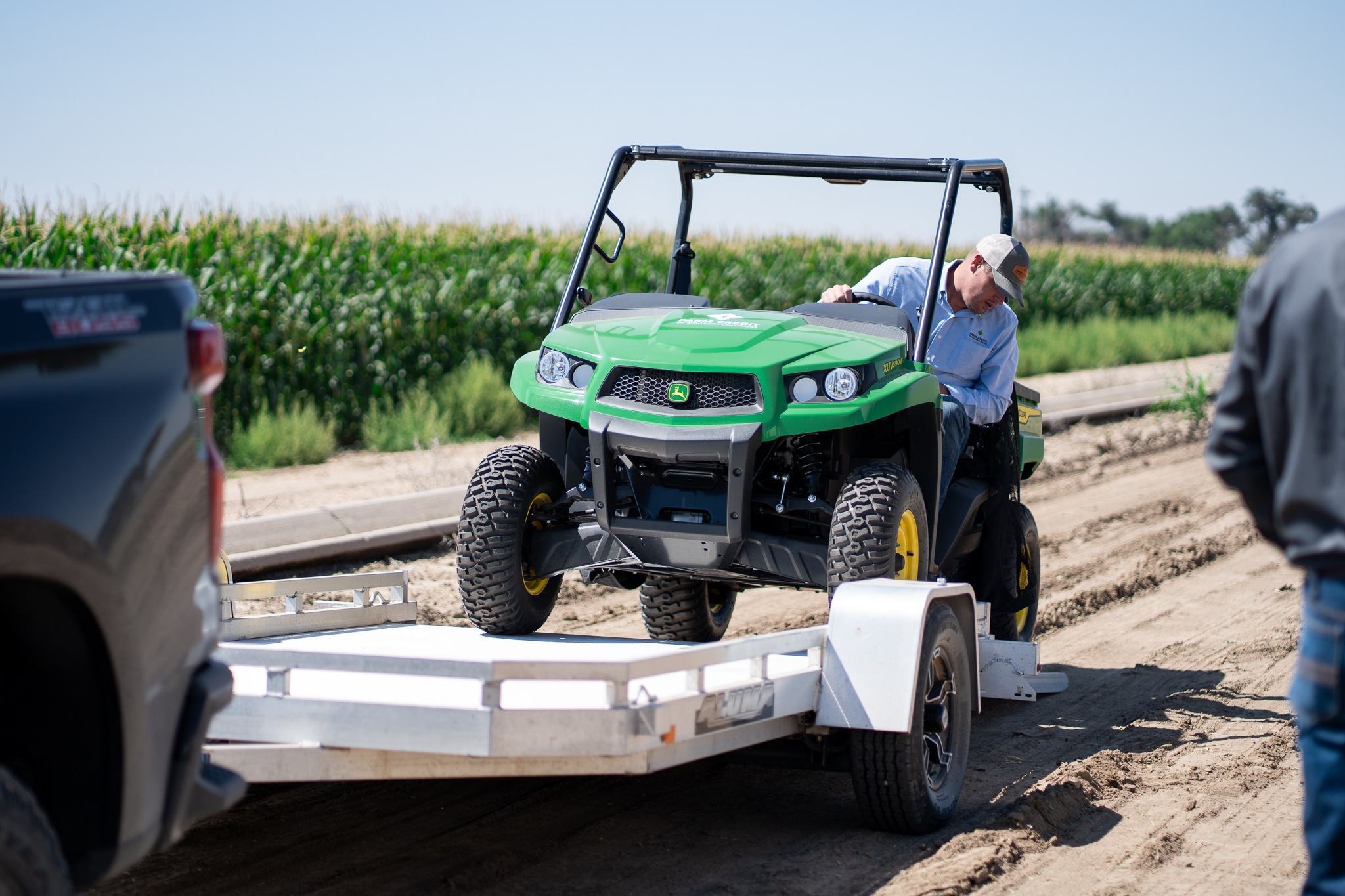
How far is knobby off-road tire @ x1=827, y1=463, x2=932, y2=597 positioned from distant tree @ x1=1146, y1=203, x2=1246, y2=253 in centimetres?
6557

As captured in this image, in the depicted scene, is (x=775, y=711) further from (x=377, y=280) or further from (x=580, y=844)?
(x=377, y=280)

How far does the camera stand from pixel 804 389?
175 inches

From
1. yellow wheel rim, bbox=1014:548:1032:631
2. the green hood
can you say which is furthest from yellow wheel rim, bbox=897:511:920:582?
yellow wheel rim, bbox=1014:548:1032:631

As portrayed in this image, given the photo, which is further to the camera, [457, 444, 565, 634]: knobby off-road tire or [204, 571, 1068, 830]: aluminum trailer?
[457, 444, 565, 634]: knobby off-road tire

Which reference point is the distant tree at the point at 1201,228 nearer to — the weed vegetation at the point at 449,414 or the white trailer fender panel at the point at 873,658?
the weed vegetation at the point at 449,414

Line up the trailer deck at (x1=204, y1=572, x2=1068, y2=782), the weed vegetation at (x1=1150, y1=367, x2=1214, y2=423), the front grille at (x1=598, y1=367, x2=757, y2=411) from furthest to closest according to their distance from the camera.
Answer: the weed vegetation at (x1=1150, y1=367, x2=1214, y2=423) → the front grille at (x1=598, y1=367, x2=757, y2=411) → the trailer deck at (x1=204, y1=572, x2=1068, y2=782)

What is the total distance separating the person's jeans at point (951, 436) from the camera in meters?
5.47

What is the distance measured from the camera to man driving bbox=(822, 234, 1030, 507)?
18.7 feet

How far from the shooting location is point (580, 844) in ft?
13.6

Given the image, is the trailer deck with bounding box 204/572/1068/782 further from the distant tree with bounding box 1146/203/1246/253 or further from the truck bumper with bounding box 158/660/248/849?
the distant tree with bounding box 1146/203/1246/253

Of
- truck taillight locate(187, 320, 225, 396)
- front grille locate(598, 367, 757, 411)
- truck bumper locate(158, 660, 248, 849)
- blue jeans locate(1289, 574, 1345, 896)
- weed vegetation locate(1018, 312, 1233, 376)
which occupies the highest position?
truck taillight locate(187, 320, 225, 396)

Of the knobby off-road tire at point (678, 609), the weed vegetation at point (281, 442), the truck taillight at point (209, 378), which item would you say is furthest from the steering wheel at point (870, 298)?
the weed vegetation at point (281, 442)

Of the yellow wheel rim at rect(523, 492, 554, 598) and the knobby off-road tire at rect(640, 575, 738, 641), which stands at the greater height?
the yellow wheel rim at rect(523, 492, 554, 598)

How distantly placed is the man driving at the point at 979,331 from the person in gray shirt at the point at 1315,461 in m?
3.33
